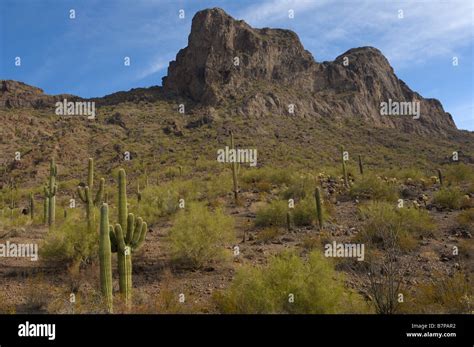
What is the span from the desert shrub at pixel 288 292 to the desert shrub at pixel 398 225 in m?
4.76

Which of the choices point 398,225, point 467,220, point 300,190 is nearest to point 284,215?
point 398,225

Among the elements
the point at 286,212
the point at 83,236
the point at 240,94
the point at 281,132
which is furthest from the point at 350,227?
the point at 240,94

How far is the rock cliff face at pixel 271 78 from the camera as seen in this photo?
60469 mm

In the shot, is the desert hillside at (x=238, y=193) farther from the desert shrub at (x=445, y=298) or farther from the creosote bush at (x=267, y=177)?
the creosote bush at (x=267, y=177)

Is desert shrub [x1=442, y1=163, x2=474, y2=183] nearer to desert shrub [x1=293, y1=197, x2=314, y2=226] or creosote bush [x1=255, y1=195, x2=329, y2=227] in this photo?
creosote bush [x1=255, y1=195, x2=329, y2=227]

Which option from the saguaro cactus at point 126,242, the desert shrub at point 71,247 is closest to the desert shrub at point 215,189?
the desert shrub at point 71,247

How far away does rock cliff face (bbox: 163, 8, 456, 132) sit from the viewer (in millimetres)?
60469

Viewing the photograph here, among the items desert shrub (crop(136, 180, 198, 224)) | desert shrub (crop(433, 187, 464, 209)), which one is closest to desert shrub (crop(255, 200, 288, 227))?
desert shrub (crop(136, 180, 198, 224))

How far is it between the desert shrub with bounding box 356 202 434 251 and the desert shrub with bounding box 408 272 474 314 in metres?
3.52

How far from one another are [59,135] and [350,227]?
139 feet

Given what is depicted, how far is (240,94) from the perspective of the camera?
59906mm

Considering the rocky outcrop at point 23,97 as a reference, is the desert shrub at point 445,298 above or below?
below

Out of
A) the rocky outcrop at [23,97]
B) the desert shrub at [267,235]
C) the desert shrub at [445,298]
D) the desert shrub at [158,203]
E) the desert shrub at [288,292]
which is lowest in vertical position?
the desert shrub at [445,298]
